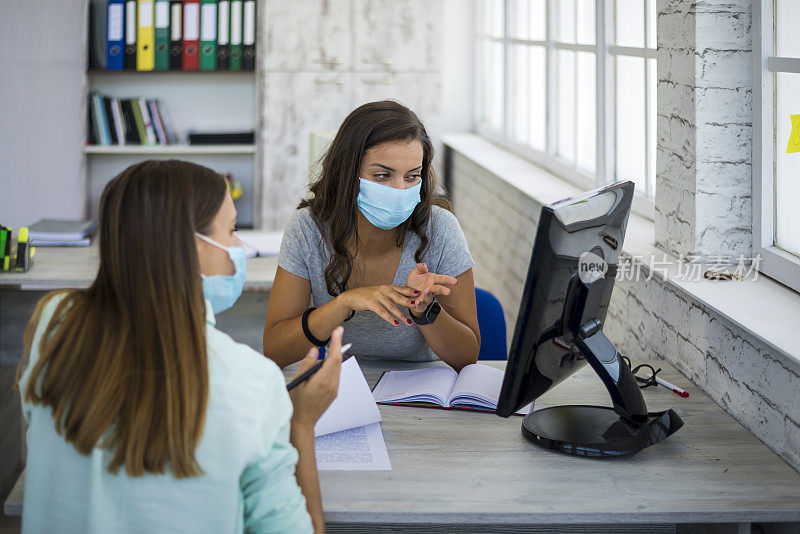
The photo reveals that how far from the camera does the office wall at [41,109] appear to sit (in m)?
4.18

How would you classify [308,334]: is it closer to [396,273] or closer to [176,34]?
[396,273]

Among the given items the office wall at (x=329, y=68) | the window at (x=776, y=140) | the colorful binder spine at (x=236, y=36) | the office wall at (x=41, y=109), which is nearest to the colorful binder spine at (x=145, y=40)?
the office wall at (x=41, y=109)

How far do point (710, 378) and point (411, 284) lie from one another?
0.65 meters

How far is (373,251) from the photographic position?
205 centimetres

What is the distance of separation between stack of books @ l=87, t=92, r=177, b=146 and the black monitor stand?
371cm

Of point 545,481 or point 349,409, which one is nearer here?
point 545,481

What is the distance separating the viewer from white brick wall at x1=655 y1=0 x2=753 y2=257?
1902 millimetres

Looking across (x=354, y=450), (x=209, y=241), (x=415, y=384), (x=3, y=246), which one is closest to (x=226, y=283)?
(x=209, y=241)

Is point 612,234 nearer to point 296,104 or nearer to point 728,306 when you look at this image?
point 728,306

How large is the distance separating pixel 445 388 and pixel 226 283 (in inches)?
26.2

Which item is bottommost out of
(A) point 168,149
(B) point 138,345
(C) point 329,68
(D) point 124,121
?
(B) point 138,345

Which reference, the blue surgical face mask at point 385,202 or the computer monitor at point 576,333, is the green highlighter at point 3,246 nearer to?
the blue surgical face mask at point 385,202

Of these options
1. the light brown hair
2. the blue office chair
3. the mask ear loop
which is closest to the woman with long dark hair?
the blue office chair

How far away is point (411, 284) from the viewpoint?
1760 mm
